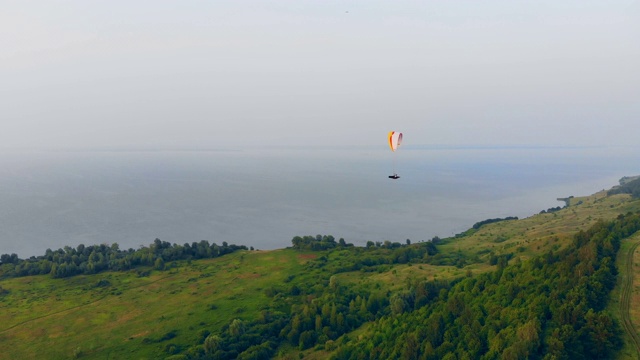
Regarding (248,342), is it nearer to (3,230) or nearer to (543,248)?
(543,248)

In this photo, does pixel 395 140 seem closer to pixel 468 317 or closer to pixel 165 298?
pixel 468 317

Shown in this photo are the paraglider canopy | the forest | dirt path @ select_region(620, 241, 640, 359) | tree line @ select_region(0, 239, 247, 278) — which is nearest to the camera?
dirt path @ select_region(620, 241, 640, 359)

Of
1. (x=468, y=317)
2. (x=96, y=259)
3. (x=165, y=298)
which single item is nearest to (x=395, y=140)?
(x=468, y=317)

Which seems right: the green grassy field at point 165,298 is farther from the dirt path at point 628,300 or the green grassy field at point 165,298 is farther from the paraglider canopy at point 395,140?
the paraglider canopy at point 395,140

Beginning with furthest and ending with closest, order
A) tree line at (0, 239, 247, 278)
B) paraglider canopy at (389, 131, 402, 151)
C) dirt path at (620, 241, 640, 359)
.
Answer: tree line at (0, 239, 247, 278) → paraglider canopy at (389, 131, 402, 151) → dirt path at (620, 241, 640, 359)

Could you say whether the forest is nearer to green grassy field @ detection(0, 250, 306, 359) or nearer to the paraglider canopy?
green grassy field @ detection(0, 250, 306, 359)

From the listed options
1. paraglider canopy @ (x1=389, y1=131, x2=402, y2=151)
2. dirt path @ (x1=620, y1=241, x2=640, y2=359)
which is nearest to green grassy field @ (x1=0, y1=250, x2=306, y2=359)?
paraglider canopy @ (x1=389, y1=131, x2=402, y2=151)

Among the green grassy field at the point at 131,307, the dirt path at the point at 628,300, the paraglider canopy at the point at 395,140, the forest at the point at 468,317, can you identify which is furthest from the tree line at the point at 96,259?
the dirt path at the point at 628,300

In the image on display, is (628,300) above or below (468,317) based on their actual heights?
above
